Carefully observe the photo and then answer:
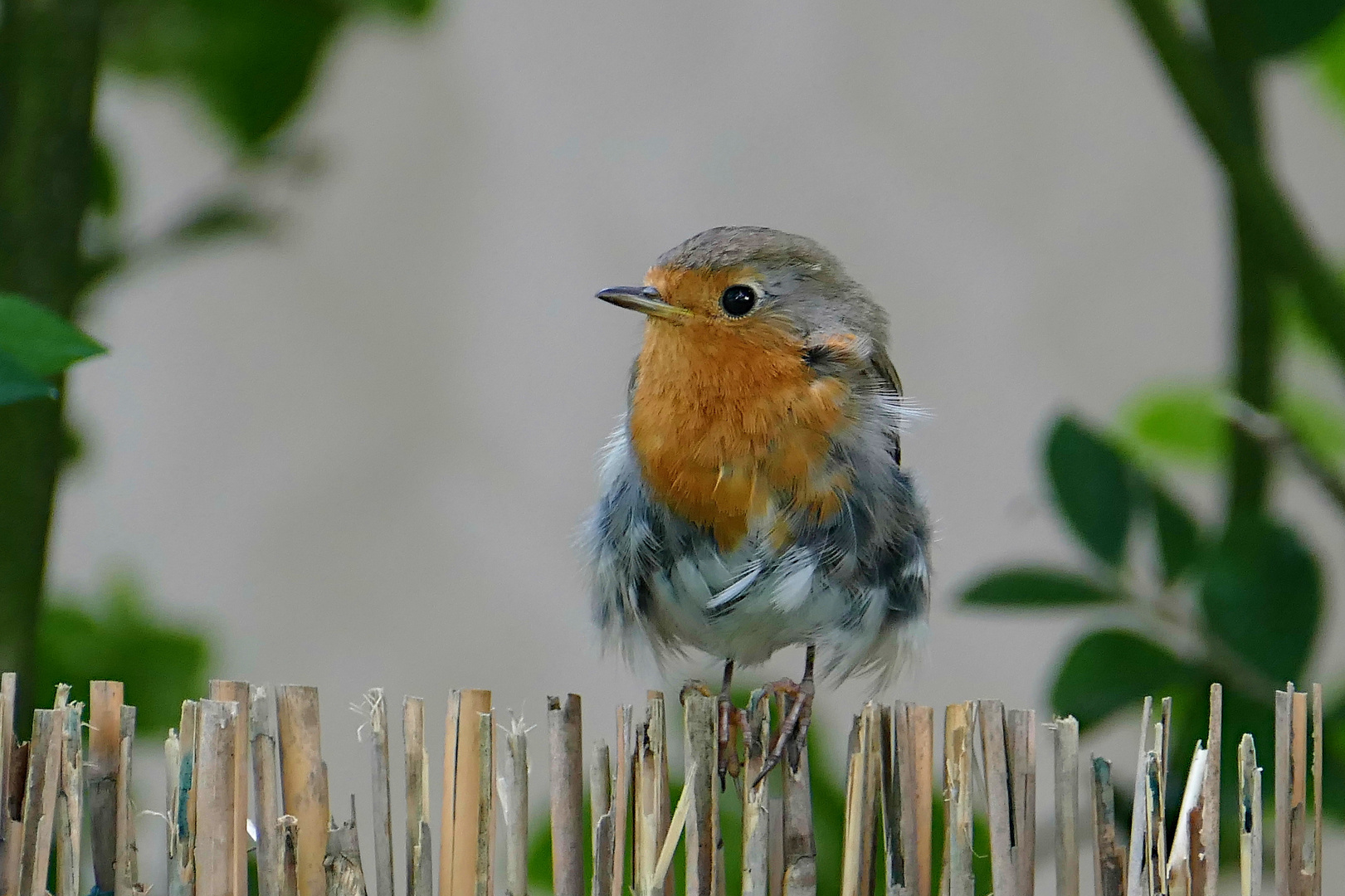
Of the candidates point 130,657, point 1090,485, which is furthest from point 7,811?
point 1090,485

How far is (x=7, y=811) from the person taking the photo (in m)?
0.75


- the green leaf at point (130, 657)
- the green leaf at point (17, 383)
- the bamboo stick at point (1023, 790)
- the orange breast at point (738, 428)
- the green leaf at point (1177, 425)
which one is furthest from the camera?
the green leaf at point (1177, 425)

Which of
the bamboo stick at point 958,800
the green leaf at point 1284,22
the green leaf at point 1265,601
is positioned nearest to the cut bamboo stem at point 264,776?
the bamboo stick at point 958,800

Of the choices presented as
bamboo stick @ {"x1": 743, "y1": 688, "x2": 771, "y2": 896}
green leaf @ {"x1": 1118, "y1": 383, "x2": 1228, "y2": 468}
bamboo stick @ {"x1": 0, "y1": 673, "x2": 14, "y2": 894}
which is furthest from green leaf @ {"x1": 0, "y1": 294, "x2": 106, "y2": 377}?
green leaf @ {"x1": 1118, "y1": 383, "x2": 1228, "y2": 468}

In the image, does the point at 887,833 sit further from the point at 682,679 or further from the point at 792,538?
the point at 682,679

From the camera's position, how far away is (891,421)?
3.80ft

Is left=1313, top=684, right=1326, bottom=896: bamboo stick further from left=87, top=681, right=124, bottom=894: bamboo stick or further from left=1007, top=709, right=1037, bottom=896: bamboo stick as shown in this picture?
left=87, top=681, right=124, bottom=894: bamboo stick

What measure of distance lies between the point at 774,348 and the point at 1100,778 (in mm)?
469

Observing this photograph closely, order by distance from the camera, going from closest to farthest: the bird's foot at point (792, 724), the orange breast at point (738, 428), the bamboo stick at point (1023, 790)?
the bamboo stick at point (1023, 790) → the bird's foot at point (792, 724) → the orange breast at point (738, 428)

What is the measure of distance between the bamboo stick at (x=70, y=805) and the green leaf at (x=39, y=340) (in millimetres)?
181

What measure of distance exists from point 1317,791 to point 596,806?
15.1 inches

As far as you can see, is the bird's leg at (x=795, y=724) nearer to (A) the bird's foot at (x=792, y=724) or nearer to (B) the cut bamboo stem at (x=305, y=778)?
(A) the bird's foot at (x=792, y=724)

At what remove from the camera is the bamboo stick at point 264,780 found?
753mm

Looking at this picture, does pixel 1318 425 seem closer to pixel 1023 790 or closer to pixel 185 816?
pixel 1023 790
